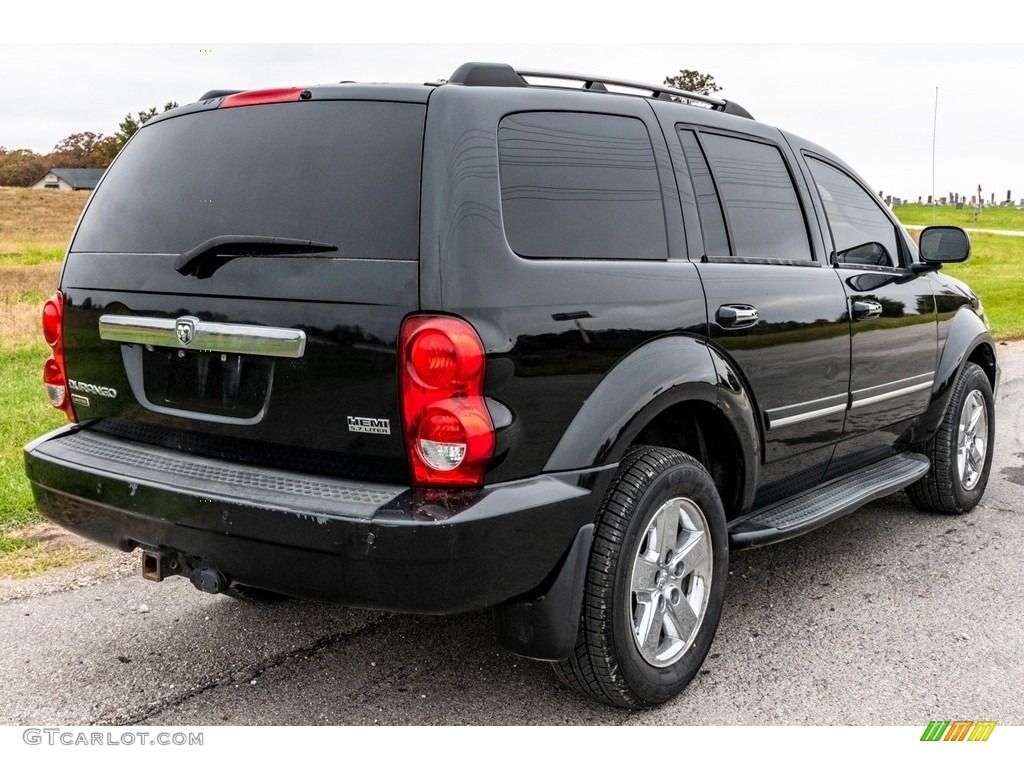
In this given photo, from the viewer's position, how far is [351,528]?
2645 mm

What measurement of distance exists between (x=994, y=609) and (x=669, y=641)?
1.62m

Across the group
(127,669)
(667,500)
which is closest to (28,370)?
(127,669)

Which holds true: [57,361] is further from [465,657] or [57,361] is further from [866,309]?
[866,309]

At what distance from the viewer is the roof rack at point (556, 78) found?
3.12 meters

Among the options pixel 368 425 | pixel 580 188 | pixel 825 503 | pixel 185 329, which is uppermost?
pixel 580 188

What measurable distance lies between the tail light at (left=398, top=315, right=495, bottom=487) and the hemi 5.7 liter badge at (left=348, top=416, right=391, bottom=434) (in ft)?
0.21

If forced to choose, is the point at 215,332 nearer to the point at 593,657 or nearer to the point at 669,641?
the point at 593,657

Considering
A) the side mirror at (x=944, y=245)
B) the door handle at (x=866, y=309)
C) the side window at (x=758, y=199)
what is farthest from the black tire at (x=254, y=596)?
the side mirror at (x=944, y=245)

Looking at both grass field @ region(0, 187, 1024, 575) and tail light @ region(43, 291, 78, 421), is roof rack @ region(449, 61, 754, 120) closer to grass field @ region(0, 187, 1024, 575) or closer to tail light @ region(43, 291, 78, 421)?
tail light @ region(43, 291, 78, 421)

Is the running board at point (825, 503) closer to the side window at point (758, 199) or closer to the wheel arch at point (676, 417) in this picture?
the wheel arch at point (676, 417)

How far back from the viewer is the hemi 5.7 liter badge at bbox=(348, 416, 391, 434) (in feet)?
9.00

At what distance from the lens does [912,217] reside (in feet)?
165

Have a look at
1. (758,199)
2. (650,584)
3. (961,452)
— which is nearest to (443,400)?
(650,584)

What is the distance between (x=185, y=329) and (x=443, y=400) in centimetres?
89
